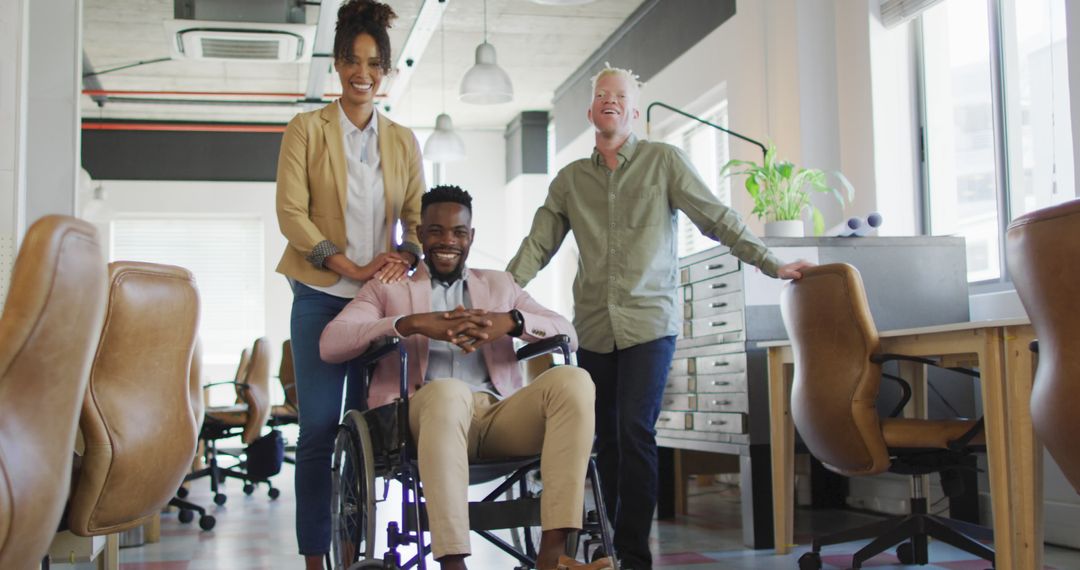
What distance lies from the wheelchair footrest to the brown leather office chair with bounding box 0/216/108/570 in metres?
0.94

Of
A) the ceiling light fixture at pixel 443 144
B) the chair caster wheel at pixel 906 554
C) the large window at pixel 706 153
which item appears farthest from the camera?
the ceiling light fixture at pixel 443 144

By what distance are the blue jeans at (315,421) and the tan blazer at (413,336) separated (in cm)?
13

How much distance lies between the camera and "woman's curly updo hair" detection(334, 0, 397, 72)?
2.84 m

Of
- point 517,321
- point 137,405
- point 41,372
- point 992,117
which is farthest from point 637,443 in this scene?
point 992,117

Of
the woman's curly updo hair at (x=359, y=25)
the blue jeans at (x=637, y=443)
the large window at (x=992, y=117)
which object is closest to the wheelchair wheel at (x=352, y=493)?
the blue jeans at (x=637, y=443)

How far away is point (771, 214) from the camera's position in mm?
4438

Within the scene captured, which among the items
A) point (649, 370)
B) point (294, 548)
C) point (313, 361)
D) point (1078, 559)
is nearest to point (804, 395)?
point (649, 370)

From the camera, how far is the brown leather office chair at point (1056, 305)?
1.94 m

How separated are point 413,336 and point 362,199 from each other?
1.49 feet

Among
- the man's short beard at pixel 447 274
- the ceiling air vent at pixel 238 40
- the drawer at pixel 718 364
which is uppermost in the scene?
the ceiling air vent at pixel 238 40

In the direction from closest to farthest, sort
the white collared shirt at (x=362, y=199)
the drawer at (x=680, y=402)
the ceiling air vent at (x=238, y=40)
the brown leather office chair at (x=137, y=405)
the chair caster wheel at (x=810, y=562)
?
the brown leather office chair at (x=137, y=405)
the white collared shirt at (x=362, y=199)
the chair caster wheel at (x=810, y=562)
the drawer at (x=680, y=402)
the ceiling air vent at (x=238, y=40)

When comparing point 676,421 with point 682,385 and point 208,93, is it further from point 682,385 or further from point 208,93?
point 208,93

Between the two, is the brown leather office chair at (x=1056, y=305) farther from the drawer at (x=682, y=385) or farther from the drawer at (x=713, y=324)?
the drawer at (x=682, y=385)

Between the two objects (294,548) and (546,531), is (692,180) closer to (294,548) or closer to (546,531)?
(546,531)
